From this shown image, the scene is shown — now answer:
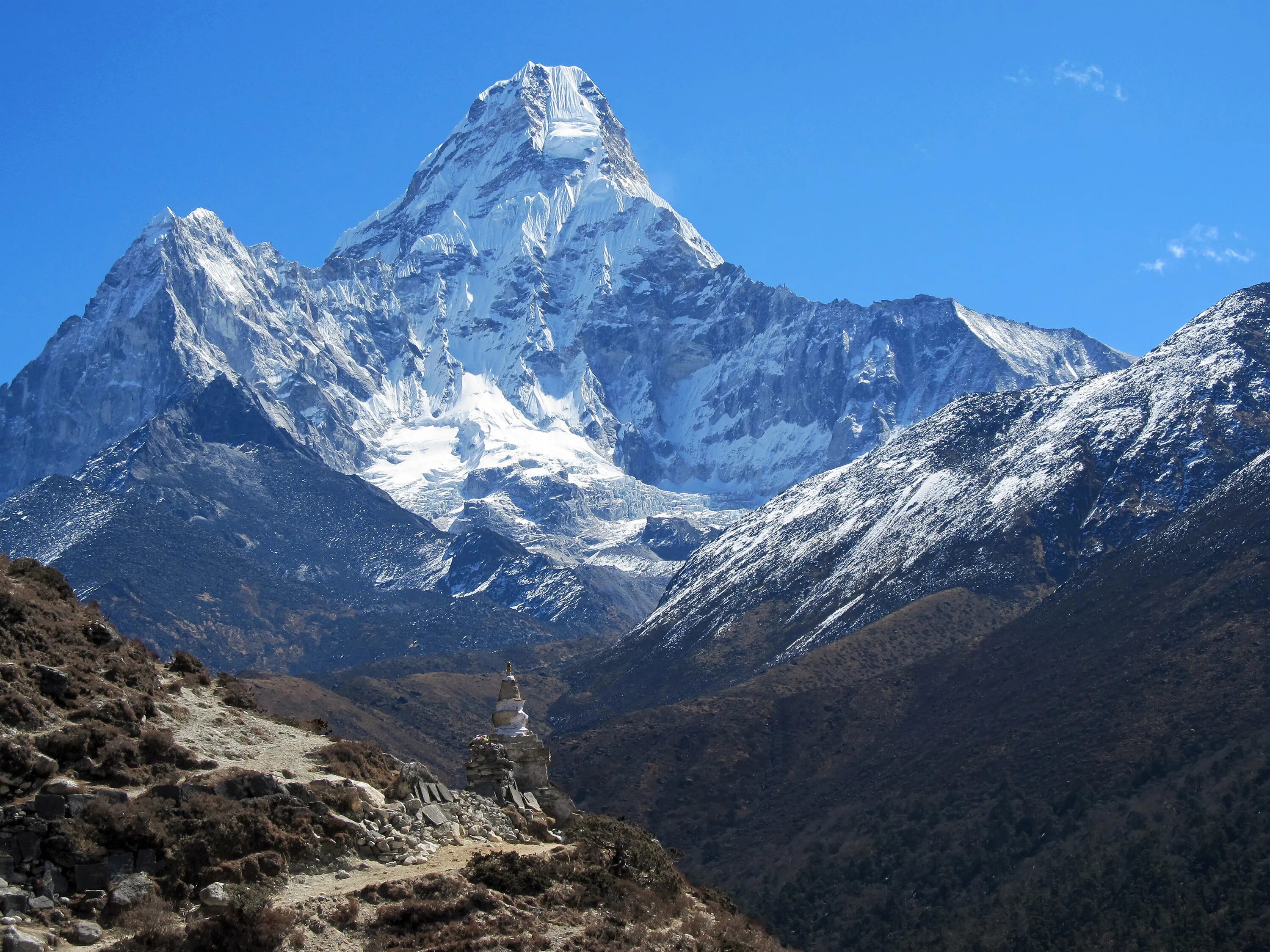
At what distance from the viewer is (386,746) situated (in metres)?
199

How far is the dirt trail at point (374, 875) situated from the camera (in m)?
29.5

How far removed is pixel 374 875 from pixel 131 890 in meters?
4.74

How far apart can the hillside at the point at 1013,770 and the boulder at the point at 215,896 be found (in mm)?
73124

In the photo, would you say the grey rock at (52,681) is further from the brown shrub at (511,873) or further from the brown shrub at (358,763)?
the brown shrub at (511,873)

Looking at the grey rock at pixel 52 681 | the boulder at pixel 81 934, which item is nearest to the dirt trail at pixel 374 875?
the boulder at pixel 81 934

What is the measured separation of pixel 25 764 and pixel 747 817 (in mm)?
126425

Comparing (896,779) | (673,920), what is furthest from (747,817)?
(673,920)

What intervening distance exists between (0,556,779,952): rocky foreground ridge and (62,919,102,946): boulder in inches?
1.0

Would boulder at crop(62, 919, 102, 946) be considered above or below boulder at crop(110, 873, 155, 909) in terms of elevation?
below

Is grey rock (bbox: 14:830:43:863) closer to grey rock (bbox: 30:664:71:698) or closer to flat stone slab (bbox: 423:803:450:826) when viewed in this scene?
grey rock (bbox: 30:664:71:698)

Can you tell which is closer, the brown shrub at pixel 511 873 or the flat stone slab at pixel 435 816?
the brown shrub at pixel 511 873

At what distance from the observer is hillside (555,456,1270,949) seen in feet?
334

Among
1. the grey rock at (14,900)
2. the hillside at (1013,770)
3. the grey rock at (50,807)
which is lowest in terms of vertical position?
the grey rock at (14,900)

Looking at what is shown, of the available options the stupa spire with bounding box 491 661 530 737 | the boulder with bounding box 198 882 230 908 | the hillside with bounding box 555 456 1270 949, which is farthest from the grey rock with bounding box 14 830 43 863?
the hillside with bounding box 555 456 1270 949
